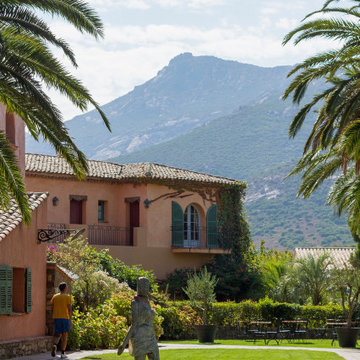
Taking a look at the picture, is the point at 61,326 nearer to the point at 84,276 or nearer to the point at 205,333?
the point at 84,276

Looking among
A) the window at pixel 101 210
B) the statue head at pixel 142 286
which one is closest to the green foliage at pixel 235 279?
the window at pixel 101 210

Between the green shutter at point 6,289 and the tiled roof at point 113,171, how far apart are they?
16.0 meters

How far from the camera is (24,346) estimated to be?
1866cm

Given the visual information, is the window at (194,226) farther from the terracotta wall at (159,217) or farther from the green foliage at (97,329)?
the green foliage at (97,329)

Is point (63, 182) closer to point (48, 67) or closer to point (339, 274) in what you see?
point (339, 274)

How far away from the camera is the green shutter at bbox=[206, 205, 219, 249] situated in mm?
38812

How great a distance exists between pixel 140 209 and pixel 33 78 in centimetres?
2070

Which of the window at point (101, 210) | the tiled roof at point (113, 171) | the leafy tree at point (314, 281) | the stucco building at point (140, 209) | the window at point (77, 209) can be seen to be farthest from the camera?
the window at point (101, 210)

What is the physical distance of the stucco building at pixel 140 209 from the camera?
116 feet

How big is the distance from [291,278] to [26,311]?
54.6 ft

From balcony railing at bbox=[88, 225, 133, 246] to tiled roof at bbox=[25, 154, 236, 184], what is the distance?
227 cm

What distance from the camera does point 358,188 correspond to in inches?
644

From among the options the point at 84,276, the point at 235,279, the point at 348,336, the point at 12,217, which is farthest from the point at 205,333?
the point at 235,279

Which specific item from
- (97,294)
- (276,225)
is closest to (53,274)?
(97,294)
